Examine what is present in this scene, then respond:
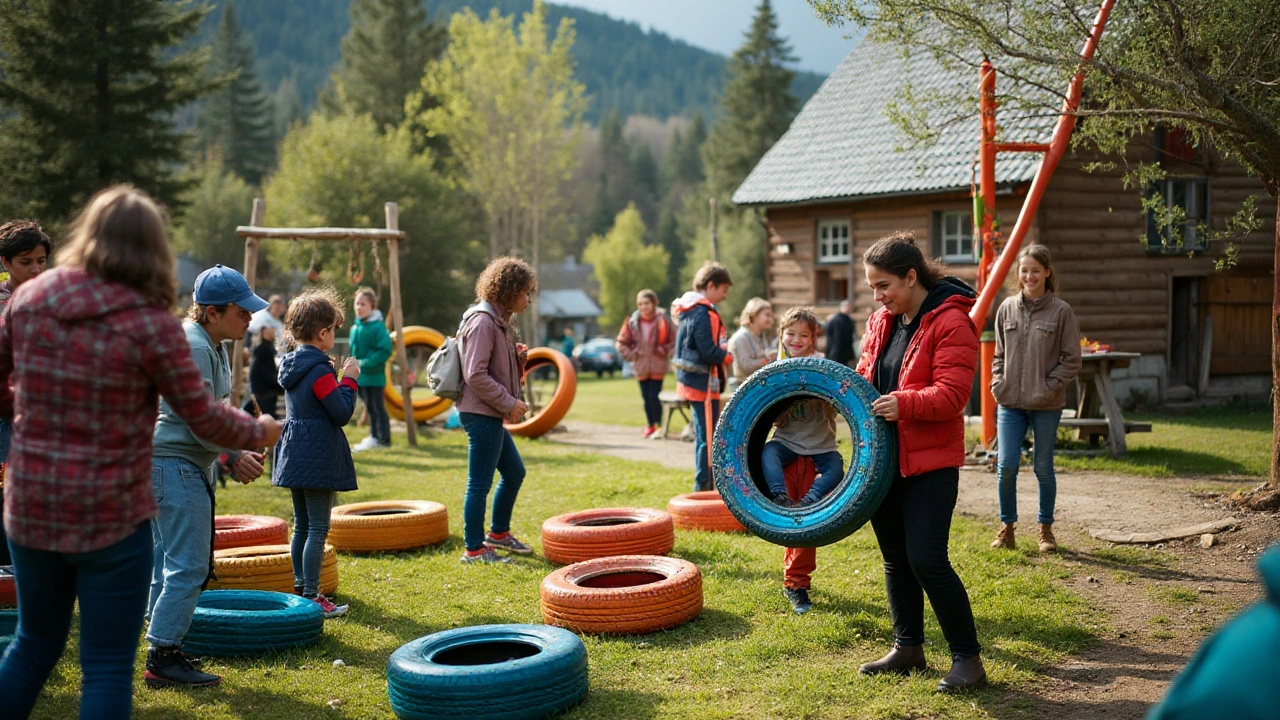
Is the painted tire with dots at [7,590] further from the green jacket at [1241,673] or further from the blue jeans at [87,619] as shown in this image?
the green jacket at [1241,673]

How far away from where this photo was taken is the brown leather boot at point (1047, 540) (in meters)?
7.08

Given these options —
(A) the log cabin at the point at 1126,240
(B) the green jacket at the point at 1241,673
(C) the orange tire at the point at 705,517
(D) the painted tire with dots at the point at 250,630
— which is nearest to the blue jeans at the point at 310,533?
(D) the painted tire with dots at the point at 250,630

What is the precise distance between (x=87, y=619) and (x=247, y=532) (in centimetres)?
367

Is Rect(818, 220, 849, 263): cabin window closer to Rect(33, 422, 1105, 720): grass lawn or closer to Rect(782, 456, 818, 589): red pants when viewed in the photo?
Rect(33, 422, 1105, 720): grass lawn

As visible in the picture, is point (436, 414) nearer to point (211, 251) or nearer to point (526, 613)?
point (526, 613)

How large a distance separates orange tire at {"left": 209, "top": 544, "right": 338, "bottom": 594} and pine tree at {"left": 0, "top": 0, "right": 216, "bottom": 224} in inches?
873

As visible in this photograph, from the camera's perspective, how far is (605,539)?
21.9 feet

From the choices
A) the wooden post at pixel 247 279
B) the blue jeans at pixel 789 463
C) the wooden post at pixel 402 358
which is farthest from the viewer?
the wooden post at pixel 402 358

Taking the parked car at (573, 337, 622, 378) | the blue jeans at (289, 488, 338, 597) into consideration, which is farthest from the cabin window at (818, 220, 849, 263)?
the parked car at (573, 337, 622, 378)

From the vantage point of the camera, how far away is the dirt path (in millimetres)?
4512

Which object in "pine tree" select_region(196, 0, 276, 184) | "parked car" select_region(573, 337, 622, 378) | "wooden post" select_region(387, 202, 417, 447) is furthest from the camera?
"pine tree" select_region(196, 0, 276, 184)

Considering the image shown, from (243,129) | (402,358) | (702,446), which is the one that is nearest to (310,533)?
(702,446)

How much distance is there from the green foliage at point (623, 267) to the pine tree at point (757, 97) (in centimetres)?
1530

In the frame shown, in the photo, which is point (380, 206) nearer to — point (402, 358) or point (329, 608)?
point (402, 358)
